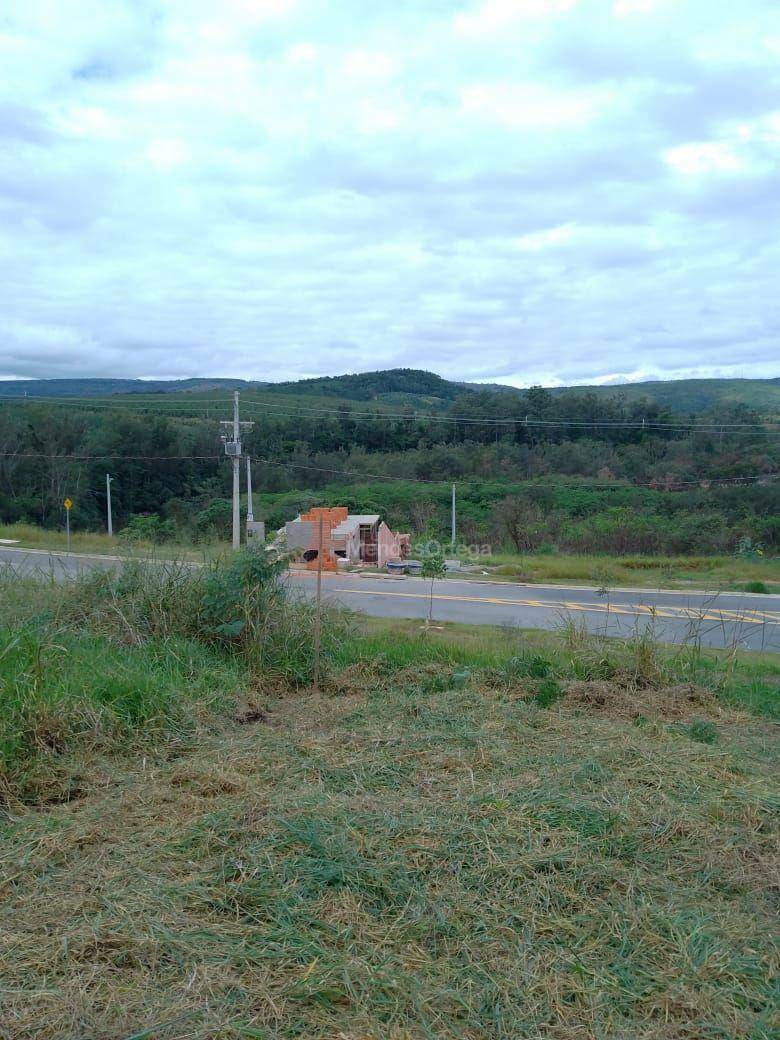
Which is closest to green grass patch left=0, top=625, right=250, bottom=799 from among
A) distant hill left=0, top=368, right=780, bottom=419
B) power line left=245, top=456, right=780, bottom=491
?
power line left=245, top=456, right=780, bottom=491

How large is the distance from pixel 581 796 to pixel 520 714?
5.60ft

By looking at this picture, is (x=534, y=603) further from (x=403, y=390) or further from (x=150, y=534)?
(x=403, y=390)

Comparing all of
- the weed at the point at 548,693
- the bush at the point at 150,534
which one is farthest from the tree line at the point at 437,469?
the weed at the point at 548,693

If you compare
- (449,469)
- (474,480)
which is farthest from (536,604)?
(449,469)

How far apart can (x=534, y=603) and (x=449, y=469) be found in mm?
26478

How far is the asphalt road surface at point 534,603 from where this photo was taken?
37.5 feet

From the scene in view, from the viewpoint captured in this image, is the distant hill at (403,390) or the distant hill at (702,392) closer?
the distant hill at (403,390)

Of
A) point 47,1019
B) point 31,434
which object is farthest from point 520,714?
point 31,434

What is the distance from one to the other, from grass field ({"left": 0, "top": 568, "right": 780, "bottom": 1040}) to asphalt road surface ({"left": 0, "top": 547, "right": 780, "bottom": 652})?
3.96 m

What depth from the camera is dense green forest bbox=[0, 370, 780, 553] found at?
32375 mm

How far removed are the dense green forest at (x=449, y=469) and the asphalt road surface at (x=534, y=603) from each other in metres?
9.92

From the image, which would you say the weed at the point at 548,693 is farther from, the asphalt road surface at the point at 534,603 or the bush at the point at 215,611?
the asphalt road surface at the point at 534,603

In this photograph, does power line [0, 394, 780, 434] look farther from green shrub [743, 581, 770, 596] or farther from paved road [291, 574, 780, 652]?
paved road [291, 574, 780, 652]

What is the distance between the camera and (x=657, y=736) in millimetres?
5406
